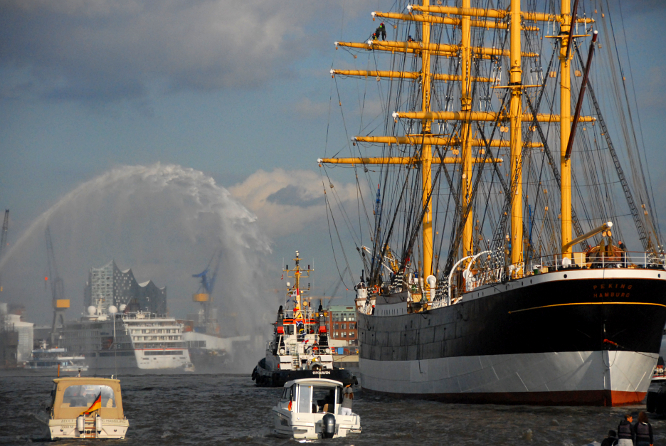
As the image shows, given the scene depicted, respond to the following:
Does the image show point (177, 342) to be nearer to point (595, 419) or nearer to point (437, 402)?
point (437, 402)

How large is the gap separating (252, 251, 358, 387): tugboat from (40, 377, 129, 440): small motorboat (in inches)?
1676

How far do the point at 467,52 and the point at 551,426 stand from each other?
1689 inches

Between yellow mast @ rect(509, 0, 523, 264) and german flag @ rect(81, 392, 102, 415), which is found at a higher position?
yellow mast @ rect(509, 0, 523, 264)

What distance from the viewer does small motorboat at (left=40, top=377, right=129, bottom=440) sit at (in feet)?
123

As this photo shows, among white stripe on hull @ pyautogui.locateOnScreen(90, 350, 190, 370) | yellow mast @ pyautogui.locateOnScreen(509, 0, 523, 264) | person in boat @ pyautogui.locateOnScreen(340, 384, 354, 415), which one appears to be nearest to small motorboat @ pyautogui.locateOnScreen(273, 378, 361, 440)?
person in boat @ pyautogui.locateOnScreen(340, 384, 354, 415)

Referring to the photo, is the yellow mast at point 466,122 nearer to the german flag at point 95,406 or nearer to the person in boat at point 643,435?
the german flag at point 95,406

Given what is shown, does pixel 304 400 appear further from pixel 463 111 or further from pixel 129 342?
pixel 129 342

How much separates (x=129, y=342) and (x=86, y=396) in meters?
150

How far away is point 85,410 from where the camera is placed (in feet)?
126

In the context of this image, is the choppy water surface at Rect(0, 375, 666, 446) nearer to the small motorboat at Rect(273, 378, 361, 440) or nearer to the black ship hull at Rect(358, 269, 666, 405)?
the small motorboat at Rect(273, 378, 361, 440)

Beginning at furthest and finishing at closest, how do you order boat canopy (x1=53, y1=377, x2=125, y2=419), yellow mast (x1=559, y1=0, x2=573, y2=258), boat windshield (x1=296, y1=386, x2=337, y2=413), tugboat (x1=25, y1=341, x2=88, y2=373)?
tugboat (x1=25, y1=341, x2=88, y2=373), yellow mast (x1=559, y1=0, x2=573, y2=258), boat windshield (x1=296, y1=386, x2=337, y2=413), boat canopy (x1=53, y1=377, x2=125, y2=419)

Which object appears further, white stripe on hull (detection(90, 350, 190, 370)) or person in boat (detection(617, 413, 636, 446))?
white stripe on hull (detection(90, 350, 190, 370))

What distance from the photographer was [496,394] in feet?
168

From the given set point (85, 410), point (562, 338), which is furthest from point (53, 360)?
point (562, 338)
